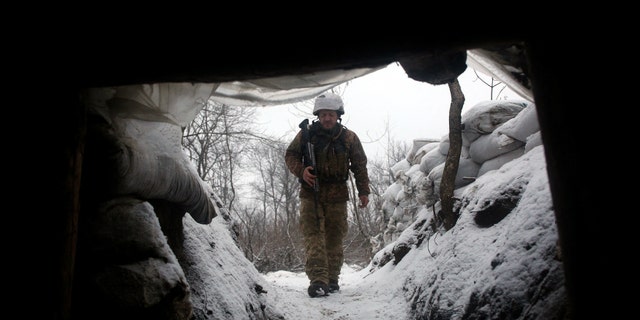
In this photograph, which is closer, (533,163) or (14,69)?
(14,69)

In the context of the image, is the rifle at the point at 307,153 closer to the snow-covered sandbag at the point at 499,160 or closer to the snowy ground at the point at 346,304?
the snowy ground at the point at 346,304

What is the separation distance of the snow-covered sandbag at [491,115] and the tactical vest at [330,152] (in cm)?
142

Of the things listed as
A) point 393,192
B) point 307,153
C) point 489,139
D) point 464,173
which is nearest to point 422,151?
point 393,192

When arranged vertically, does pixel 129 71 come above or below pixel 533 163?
above

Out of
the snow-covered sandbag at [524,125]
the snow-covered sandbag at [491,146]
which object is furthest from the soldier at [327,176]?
the snow-covered sandbag at [524,125]

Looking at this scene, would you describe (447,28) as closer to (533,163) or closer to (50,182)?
(50,182)

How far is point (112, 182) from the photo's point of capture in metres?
1.71

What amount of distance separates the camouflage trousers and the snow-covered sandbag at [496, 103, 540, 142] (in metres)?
1.87

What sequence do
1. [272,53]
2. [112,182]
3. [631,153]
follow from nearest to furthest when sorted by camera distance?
[631,153], [272,53], [112,182]

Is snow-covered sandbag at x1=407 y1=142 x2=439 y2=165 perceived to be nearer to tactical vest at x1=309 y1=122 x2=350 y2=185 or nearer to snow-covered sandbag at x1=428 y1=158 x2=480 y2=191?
snow-covered sandbag at x1=428 y1=158 x2=480 y2=191

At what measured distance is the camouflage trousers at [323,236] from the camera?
4.26 m

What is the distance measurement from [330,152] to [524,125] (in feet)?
6.44

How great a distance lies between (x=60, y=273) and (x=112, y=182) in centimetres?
48

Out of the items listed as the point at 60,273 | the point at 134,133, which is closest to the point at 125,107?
the point at 134,133
